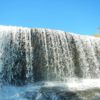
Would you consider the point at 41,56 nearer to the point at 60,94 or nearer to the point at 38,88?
the point at 38,88

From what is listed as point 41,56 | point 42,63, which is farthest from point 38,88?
point 41,56

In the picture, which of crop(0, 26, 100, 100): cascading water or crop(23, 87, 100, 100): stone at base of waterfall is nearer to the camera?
crop(23, 87, 100, 100): stone at base of waterfall

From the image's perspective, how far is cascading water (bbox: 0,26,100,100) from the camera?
44.1 feet

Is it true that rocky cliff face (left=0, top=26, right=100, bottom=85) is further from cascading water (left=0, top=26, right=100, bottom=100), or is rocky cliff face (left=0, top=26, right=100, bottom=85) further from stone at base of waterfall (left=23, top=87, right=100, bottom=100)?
stone at base of waterfall (left=23, top=87, right=100, bottom=100)

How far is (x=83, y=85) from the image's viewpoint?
1428 centimetres

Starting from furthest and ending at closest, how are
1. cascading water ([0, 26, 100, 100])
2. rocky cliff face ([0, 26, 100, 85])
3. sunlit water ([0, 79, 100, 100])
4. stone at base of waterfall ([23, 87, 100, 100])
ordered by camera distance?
rocky cliff face ([0, 26, 100, 85]) < cascading water ([0, 26, 100, 100]) < sunlit water ([0, 79, 100, 100]) < stone at base of waterfall ([23, 87, 100, 100])

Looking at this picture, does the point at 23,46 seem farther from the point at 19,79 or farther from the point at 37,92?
the point at 37,92

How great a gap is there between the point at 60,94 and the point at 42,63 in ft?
12.3

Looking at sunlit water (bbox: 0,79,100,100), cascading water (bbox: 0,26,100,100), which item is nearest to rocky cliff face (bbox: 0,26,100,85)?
cascading water (bbox: 0,26,100,100)

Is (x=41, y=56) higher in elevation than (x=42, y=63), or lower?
higher

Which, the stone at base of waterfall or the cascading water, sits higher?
the cascading water

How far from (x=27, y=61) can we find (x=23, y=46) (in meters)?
0.85

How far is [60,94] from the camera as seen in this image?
1140 centimetres

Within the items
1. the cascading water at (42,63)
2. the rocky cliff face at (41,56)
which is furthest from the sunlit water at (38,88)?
the rocky cliff face at (41,56)
